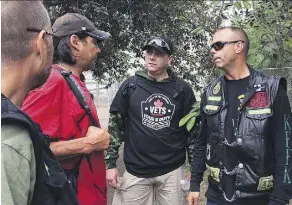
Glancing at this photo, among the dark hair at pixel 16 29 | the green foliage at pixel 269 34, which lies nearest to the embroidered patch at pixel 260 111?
the green foliage at pixel 269 34

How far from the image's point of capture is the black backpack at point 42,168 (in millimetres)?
1086

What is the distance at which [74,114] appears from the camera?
2350 millimetres

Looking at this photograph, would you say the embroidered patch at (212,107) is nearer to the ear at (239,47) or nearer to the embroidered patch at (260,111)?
the embroidered patch at (260,111)

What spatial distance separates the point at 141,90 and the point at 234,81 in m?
1.10

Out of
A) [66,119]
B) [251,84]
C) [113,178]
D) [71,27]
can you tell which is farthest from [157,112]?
[66,119]

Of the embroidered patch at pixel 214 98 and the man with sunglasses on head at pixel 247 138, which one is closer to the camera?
the man with sunglasses on head at pixel 247 138

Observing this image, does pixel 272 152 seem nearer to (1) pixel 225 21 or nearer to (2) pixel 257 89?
(2) pixel 257 89

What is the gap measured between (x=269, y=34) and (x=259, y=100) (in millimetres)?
1099

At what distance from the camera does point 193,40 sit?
7.24m

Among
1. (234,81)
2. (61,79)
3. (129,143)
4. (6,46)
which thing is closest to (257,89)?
(234,81)

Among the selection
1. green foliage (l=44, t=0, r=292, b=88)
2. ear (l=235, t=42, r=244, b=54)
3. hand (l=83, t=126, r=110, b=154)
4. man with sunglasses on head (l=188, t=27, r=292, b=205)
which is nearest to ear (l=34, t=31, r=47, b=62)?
hand (l=83, t=126, r=110, b=154)

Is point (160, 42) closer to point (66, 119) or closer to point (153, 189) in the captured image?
point (153, 189)

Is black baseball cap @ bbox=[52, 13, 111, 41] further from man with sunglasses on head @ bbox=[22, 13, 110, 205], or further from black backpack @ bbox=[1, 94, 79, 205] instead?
black backpack @ bbox=[1, 94, 79, 205]

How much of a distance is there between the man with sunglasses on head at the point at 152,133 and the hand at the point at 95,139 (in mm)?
1195
